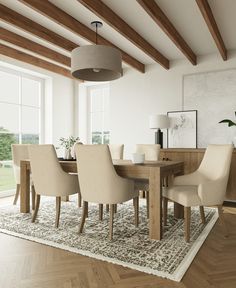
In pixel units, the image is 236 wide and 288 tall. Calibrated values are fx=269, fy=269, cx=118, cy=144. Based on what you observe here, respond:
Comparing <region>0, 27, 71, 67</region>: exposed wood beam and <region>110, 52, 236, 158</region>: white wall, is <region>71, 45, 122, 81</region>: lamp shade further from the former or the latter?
<region>110, 52, 236, 158</region>: white wall

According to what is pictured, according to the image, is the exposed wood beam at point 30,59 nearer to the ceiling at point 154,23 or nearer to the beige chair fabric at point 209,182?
the ceiling at point 154,23

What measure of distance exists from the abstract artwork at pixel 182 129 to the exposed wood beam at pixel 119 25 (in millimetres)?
1067

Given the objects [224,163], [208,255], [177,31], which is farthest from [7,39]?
[208,255]

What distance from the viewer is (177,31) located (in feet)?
13.3

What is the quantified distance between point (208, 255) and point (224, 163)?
101 centimetres

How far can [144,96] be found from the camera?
5.70 m

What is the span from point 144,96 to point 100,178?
3356mm

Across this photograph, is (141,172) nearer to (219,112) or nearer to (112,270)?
(112,270)

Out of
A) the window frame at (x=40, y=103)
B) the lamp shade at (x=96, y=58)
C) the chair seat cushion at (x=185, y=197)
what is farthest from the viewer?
the window frame at (x=40, y=103)

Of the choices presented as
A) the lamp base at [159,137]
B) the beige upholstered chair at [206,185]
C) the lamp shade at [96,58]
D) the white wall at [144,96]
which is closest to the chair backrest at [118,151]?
the lamp base at [159,137]

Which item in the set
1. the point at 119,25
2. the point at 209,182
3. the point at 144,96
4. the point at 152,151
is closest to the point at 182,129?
the point at 144,96

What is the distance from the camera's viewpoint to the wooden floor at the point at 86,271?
1.86 metres

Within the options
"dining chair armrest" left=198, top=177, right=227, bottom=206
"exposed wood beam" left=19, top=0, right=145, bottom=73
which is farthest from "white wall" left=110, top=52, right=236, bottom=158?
"dining chair armrest" left=198, top=177, right=227, bottom=206

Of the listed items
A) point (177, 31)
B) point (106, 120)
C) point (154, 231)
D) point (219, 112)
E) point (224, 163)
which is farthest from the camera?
point (106, 120)
